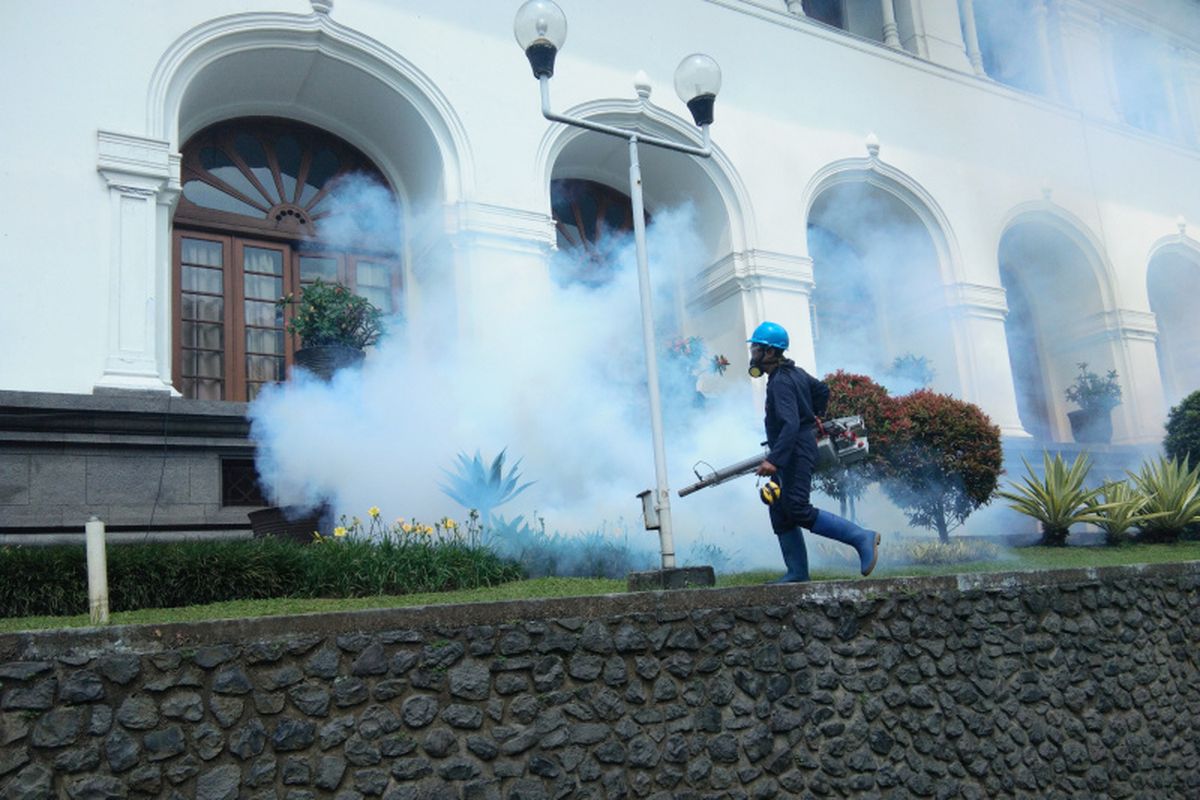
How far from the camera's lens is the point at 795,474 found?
574 cm

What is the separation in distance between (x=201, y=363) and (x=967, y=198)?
32.6 feet

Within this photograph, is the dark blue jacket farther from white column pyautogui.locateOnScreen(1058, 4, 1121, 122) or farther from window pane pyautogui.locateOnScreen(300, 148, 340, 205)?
white column pyautogui.locateOnScreen(1058, 4, 1121, 122)

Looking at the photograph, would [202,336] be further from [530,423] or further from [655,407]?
[655,407]

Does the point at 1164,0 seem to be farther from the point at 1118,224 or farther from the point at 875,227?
the point at 875,227

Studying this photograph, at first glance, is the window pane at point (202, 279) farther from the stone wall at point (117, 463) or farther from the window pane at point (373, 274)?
the stone wall at point (117, 463)

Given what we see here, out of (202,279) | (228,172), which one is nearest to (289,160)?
(228,172)

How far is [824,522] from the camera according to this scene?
18.6 feet

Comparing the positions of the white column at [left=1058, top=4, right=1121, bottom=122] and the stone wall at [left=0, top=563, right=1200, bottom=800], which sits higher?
the white column at [left=1058, top=4, right=1121, bottom=122]

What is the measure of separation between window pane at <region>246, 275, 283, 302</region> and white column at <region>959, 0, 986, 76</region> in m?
10.4

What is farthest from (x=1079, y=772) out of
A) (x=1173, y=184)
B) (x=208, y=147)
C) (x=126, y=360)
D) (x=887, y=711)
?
(x=1173, y=184)

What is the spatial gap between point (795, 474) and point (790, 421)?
0.31 m

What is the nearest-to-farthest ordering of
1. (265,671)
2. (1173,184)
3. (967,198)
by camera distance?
(265,671), (967,198), (1173,184)

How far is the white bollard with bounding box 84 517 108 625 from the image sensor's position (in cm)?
424

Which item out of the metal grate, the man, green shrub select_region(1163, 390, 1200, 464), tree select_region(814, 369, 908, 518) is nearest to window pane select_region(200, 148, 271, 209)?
the metal grate
